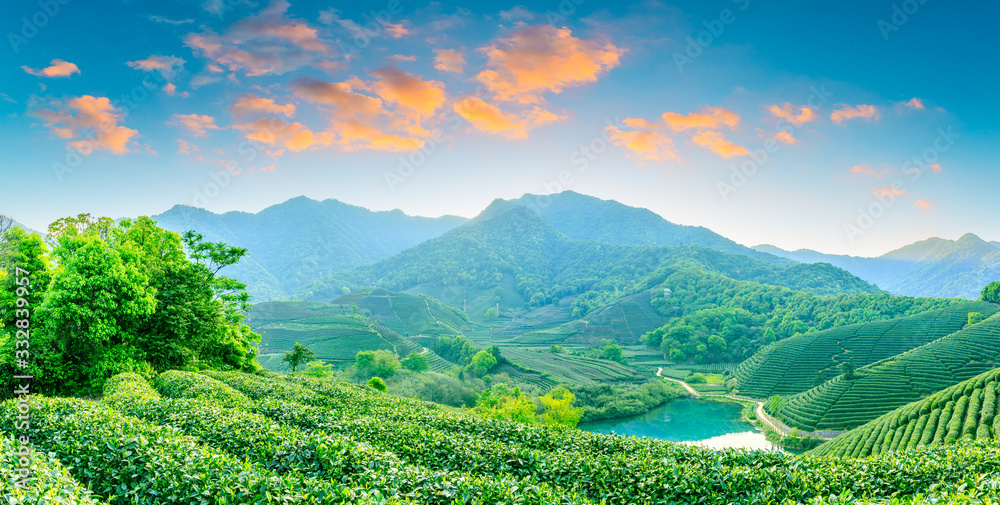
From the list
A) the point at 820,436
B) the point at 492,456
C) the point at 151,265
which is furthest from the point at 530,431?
the point at 820,436

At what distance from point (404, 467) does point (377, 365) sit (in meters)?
46.7

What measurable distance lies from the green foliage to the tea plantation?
41.8 metres

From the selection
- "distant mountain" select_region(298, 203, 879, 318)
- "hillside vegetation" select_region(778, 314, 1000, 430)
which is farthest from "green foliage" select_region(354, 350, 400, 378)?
"distant mountain" select_region(298, 203, 879, 318)

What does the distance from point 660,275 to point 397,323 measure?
8418cm

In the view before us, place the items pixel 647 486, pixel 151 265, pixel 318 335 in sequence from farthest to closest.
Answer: pixel 318 335 < pixel 151 265 < pixel 647 486

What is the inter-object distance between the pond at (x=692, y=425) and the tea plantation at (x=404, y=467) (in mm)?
39384

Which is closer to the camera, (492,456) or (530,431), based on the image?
(492,456)

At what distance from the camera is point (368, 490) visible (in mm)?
5605

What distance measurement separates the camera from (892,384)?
44594 millimetres

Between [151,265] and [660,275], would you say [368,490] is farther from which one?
[660,275]

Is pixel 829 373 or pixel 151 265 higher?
pixel 151 265

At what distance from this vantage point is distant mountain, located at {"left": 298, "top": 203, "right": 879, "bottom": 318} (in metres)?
143

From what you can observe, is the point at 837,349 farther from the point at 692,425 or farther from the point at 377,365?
the point at 377,365

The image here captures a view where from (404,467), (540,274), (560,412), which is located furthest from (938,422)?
(540,274)
